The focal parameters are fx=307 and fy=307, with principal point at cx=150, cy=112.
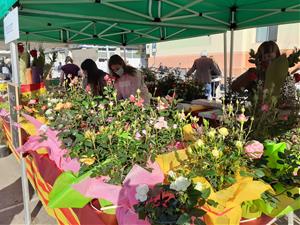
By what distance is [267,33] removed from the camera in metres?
12.7

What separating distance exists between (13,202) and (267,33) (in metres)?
12.3

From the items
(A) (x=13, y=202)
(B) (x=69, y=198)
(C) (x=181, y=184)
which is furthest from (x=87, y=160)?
(A) (x=13, y=202)

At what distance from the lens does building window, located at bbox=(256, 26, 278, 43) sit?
12.4 metres

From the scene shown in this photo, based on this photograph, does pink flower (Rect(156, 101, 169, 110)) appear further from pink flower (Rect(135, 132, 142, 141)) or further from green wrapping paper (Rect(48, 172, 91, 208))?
green wrapping paper (Rect(48, 172, 91, 208))

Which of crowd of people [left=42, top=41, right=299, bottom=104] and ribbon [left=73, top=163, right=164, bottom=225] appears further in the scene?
crowd of people [left=42, top=41, right=299, bottom=104]

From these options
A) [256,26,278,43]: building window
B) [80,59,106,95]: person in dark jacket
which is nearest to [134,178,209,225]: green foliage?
[80,59,106,95]: person in dark jacket

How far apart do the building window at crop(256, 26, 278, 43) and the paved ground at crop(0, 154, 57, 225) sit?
37.6 ft

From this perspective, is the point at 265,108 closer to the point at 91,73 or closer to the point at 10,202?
the point at 10,202

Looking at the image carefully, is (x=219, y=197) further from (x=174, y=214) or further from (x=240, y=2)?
(x=240, y=2)

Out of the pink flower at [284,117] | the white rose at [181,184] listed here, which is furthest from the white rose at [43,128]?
the pink flower at [284,117]

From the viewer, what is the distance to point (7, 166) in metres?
4.01

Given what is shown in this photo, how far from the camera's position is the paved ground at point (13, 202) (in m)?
2.66

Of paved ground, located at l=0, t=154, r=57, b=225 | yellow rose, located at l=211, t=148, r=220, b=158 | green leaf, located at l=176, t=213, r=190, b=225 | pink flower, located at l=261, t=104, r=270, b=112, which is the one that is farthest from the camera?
paved ground, located at l=0, t=154, r=57, b=225

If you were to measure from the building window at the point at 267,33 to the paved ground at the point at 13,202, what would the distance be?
11464mm
